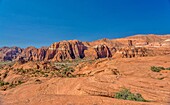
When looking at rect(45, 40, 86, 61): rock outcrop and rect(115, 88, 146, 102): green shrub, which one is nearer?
rect(115, 88, 146, 102): green shrub

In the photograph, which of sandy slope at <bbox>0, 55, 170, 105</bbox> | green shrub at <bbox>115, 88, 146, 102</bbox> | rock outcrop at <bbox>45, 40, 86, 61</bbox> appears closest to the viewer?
sandy slope at <bbox>0, 55, 170, 105</bbox>

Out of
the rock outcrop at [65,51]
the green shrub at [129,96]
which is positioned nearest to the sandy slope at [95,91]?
the green shrub at [129,96]

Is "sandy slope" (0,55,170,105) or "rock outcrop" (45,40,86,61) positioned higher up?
"rock outcrop" (45,40,86,61)

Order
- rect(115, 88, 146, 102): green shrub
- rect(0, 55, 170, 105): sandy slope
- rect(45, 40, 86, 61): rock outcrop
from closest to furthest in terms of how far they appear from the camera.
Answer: rect(0, 55, 170, 105): sandy slope < rect(115, 88, 146, 102): green shrub < rect(45, 40, 86, 61): rock outcrop

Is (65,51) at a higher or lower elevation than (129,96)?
higher

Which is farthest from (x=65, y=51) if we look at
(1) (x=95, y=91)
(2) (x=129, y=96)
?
(2) (x=129, y=96)

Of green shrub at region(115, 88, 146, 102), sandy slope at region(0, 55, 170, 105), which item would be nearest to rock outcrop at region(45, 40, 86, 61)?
sandy slope at region(0, 55, 170, 105)

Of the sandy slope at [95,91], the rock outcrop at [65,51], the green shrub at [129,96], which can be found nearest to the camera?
the sandy slope at [95,91]

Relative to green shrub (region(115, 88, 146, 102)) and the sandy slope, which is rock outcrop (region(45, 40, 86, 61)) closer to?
the sandy slope

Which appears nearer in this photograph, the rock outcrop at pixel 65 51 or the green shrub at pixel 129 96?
the green shrub at pixel 129 96

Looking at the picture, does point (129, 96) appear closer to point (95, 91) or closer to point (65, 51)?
point (95, 91)

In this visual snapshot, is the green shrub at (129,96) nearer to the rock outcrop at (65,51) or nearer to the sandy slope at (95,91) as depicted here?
the sandy slope at (95,91)

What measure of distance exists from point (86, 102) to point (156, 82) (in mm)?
7607

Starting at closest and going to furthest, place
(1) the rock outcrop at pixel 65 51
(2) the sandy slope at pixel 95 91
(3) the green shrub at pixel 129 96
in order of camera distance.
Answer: (2) the sandy slope at pixel 95 91 → (3) the green shrub at pixel 129 96 → (1) the rock outcrop at pixel 65 51
